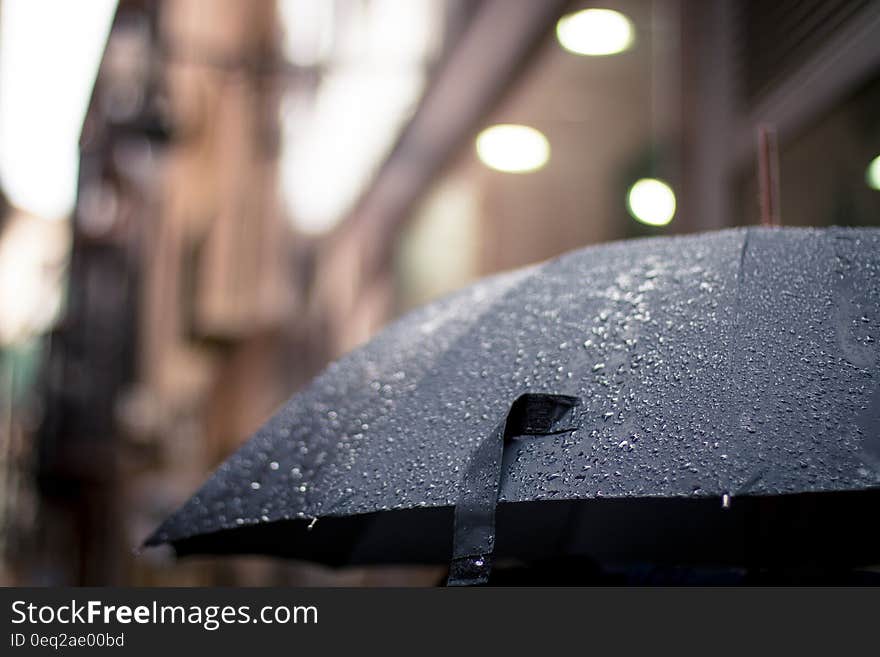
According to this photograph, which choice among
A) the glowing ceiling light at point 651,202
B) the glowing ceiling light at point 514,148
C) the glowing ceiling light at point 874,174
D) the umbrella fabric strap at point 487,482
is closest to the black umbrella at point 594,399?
the umbrella fabric strap at point 487,482

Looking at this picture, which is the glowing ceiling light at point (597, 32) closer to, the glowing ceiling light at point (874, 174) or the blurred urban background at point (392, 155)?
the blurred urban background at point (392, 155)

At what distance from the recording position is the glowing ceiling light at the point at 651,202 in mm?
5617

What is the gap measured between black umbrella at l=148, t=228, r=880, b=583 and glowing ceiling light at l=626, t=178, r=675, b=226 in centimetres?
284

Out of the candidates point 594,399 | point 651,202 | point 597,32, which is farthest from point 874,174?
point 594,399

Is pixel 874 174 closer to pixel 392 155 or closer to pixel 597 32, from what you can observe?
pixel 597 32

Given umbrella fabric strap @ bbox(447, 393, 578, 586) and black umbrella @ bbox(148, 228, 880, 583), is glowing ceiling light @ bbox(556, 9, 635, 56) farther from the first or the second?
umbrella fabric strap @ bbox(447, 393, 578, 586)

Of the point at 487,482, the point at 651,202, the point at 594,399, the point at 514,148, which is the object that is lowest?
the point at 487,482

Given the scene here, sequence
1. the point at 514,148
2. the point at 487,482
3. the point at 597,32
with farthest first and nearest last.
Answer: the point at 514,148 < the point at 597,32 < the point at 487,482

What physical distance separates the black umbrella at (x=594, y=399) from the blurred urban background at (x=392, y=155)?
1965 millimetres

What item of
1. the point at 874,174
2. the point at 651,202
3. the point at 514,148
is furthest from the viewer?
the point at 514,148

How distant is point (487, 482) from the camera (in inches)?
80.8

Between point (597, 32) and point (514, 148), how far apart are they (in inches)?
37.2

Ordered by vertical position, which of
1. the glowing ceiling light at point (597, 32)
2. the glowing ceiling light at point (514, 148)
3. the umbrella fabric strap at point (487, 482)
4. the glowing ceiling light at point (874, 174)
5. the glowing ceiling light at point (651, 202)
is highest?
the glowing ceiling light at point (597, 32)

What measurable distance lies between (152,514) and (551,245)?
427 inches
